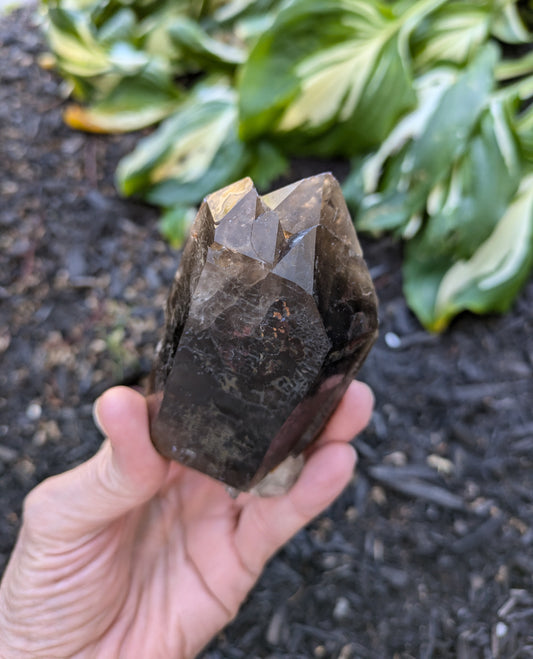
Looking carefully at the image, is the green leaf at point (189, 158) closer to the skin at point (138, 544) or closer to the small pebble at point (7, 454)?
the small pebble at point (7, 454)

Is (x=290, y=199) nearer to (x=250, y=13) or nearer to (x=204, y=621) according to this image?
(x=204, y=621)

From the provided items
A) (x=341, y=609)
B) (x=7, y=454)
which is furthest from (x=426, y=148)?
(x=7, y=454)

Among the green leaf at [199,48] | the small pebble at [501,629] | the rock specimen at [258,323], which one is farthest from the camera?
the green leaf at [199,48]

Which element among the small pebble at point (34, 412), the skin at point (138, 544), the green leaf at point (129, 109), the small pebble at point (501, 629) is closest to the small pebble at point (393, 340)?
the skin at point (138, 544)

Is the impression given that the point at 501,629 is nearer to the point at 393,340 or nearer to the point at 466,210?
the point at 393,340

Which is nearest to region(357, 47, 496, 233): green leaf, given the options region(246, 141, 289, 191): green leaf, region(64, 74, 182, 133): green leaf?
region(246, 141, 289, 191): green leaf

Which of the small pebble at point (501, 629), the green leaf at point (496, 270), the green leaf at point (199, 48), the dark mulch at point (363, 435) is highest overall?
the green leaf at point (199, 48)

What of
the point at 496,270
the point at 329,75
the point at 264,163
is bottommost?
the point at 496,270
